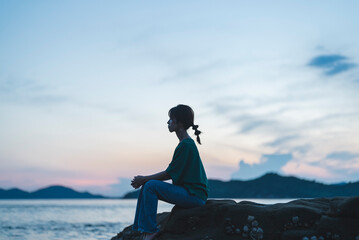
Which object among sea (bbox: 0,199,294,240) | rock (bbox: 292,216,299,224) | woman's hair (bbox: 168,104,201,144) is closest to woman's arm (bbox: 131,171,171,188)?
woman's hair (bbox: 168,104,201,144)

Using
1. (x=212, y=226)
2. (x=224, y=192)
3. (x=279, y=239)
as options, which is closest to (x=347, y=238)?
(x=279, y=239)

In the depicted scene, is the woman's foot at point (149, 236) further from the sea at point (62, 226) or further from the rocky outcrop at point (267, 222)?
the sea at point (62, 226)

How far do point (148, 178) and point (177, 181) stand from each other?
0.58 m

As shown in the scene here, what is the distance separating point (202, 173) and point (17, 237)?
794 inches

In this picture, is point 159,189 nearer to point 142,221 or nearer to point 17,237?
point 142,221

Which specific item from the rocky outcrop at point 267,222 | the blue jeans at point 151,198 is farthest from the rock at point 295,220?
the blue jeans at point 151,198

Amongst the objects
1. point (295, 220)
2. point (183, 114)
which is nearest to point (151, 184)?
point (183, 114)

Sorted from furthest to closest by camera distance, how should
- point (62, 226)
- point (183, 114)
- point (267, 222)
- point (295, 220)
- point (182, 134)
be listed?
point (62, 226) → point (182, 134) → point (183, 114) → point (267, 222) → point (295, 220)

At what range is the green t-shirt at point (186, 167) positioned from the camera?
7.55 metres

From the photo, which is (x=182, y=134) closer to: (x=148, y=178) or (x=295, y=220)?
(x=148, y=178)

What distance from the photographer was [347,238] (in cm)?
666

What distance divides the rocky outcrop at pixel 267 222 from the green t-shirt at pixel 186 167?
0.63m

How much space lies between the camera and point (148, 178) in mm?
7676

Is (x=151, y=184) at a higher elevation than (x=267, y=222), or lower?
higher
